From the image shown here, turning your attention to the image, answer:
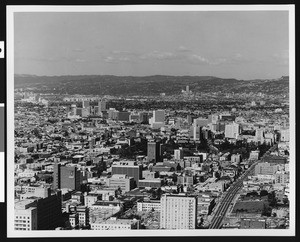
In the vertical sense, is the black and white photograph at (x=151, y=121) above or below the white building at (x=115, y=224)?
above

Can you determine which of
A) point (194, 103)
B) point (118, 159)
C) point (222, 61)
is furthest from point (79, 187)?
point (222, 61)

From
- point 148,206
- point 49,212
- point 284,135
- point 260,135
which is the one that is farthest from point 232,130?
point 49,212

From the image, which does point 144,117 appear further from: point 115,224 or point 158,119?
point 115,224

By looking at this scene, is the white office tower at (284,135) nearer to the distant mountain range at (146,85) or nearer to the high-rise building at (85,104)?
the distant mountain range at (146,85)

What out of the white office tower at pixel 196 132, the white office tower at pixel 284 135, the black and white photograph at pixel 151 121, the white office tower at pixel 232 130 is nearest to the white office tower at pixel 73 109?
the black and white photograph at pixel 151 121

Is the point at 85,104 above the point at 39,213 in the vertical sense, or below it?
above

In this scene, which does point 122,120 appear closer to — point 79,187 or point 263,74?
point 79,187

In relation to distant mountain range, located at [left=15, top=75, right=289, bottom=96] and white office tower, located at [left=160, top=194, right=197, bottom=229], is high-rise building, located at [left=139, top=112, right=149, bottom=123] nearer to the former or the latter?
distant mountain range, located at [left=15, top=75, right=289, bottom=96]
